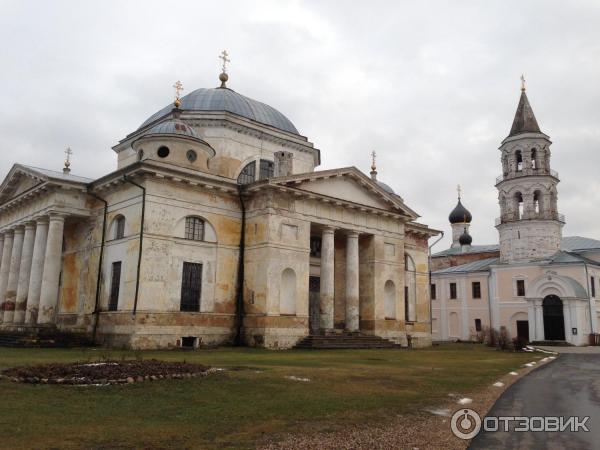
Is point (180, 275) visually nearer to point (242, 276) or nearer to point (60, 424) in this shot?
point (242, 276)

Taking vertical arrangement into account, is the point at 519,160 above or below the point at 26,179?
above

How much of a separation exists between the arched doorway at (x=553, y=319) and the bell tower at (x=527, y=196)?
434 centimetres

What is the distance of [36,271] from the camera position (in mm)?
27688

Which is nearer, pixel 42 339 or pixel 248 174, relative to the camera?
pixel 42 339

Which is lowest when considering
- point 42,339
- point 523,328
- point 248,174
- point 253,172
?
point 42,339

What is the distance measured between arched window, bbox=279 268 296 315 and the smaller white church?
28.7 m

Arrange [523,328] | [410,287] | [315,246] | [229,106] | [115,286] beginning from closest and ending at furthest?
[115,286], [315,246], [229,106], [410,287], [523,328]

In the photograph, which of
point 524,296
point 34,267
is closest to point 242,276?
point 34,267

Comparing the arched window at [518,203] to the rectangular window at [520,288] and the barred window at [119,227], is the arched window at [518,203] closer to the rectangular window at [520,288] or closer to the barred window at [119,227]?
the rectangular window at [520,288]

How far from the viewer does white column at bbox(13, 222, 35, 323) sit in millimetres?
28391

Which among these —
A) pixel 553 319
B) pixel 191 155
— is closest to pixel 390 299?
pixel 191 155

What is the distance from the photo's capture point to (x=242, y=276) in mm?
27484

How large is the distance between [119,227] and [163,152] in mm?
4493

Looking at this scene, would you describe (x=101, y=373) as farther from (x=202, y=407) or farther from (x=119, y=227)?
(x=119, y=227)
